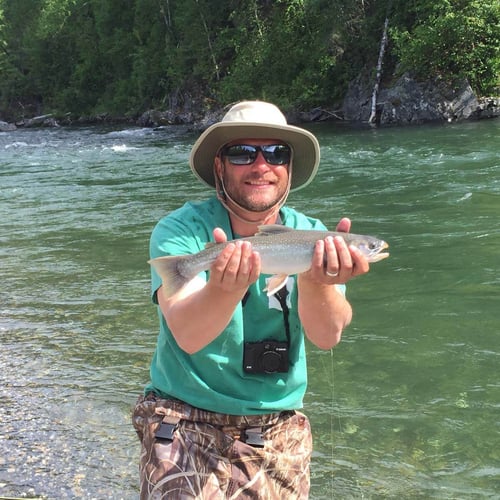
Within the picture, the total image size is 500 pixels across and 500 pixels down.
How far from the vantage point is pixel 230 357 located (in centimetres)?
256

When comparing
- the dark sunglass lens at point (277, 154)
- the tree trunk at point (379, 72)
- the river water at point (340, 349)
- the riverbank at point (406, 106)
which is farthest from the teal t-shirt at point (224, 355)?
the tree trunk at point (379, 72)

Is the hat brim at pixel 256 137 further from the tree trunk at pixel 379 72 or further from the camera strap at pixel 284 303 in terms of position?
the tree trunk at pixel 379 72

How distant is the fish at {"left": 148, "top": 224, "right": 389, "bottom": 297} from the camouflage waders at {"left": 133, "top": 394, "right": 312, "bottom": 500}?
56cm

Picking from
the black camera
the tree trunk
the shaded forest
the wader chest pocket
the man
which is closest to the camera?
the man

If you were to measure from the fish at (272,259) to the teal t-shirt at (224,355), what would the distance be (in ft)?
0.44

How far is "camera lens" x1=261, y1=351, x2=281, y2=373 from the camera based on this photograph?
255 centimetres

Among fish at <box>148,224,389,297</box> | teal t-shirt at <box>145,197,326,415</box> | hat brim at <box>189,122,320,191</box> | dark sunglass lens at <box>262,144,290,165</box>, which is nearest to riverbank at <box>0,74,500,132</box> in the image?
hat brim at <box>189,122,320,191</box>

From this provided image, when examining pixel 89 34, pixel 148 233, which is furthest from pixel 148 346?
pixel 89 34

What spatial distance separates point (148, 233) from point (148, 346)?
4.60 metres

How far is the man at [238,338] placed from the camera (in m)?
2.35

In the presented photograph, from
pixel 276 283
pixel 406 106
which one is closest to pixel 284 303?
pixel 276 283

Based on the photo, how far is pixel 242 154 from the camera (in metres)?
2.71

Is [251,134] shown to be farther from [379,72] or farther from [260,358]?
[379,72]

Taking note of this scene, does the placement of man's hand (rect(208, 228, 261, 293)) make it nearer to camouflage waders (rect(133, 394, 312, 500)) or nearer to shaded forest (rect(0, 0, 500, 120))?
camouflage waders (rect(133, 394, 312, 500))
